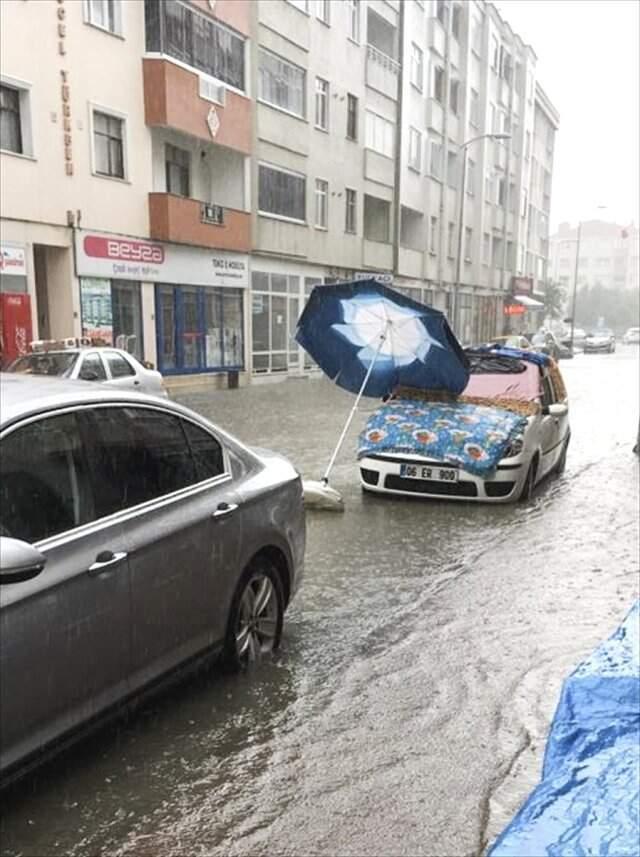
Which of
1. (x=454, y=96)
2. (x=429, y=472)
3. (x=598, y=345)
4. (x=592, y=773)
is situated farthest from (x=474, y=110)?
(x=592, y=773)

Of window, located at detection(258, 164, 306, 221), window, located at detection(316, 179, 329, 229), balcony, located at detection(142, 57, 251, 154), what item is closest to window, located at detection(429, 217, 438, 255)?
window, located at detection(316, 179, 329, 229)

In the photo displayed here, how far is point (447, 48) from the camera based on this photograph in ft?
132

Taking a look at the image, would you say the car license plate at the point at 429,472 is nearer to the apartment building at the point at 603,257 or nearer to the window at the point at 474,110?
the window at the point at 474,110

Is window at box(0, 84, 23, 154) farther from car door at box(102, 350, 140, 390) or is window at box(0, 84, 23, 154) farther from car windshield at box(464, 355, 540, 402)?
car windshield at box(464, 355, 540, 402)

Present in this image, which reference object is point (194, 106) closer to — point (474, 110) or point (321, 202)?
point (321, 202)

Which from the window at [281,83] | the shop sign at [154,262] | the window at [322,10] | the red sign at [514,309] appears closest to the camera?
the shop sign at [154,262]

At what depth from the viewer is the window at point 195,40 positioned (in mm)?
19422

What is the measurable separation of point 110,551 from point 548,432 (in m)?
6.96

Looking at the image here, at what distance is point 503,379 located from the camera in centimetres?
938

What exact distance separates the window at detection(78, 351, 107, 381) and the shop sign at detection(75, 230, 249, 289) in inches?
234

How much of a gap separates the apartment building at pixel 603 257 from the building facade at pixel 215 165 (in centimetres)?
11718

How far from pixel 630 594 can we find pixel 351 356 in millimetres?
4580

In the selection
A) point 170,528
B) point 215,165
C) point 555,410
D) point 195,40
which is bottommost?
point 555,410

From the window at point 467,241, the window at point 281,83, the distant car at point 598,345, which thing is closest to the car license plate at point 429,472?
the window at point 281,83
